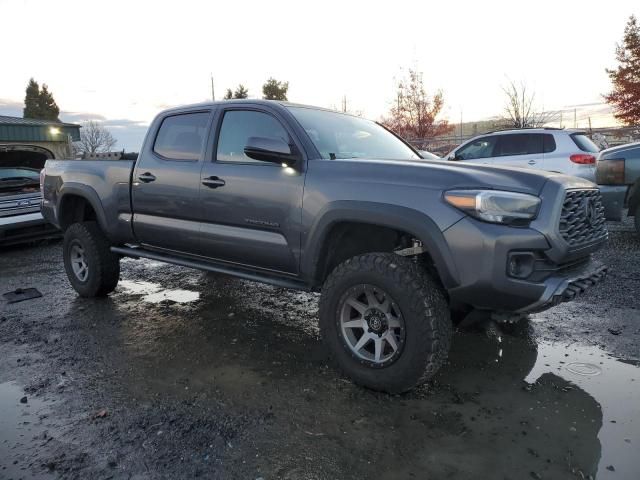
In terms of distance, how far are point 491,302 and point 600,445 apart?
863 millimetres

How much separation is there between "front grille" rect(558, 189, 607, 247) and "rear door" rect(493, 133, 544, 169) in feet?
20.1

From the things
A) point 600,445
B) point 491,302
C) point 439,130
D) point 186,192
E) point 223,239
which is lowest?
point 600,445

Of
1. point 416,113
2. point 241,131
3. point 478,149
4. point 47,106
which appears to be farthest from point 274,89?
point 241,131

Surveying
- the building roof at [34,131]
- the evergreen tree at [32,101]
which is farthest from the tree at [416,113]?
the evergreen tree at [32,101]

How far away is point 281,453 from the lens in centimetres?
246

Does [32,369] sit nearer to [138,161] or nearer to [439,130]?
[138,161]

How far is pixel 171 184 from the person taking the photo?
168 inches

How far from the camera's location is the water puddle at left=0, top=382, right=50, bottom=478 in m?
2.41

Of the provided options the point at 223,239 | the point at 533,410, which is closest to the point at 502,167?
the point at 533,410

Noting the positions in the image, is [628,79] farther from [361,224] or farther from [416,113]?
[361,224]

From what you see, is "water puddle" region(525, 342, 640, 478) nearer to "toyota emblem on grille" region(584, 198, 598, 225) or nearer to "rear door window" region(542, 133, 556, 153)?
"toyota emblem on grille" region(584, 198, 598, 225)

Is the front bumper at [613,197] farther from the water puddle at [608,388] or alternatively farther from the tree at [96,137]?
the tree at [96,137]

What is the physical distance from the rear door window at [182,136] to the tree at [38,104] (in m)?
48.9

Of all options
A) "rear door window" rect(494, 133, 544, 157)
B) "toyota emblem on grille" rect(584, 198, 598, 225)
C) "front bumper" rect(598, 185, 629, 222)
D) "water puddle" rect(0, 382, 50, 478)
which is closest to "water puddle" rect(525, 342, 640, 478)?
"toyota emblem on grille" rect(584, 198, 598, 225)
